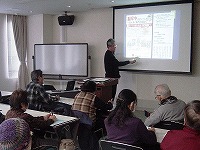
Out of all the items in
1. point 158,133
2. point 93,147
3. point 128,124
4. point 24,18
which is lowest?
point 93,147

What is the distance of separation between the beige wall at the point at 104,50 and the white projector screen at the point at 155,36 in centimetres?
19

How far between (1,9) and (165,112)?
5939 mm

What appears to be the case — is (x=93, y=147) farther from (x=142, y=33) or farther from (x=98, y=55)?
(x=98, y=55)

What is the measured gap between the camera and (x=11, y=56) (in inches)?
332

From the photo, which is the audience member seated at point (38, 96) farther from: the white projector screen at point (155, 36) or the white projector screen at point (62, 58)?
the white projector screen at point (62, 58)

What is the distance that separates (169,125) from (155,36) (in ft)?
11.9

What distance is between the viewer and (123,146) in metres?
2.20

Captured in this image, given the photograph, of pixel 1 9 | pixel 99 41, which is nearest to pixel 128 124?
pixel 99 41

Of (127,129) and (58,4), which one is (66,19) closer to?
(58,4)

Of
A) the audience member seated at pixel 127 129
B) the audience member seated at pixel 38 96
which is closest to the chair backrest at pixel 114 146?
the audience member seated at pixel 127 129

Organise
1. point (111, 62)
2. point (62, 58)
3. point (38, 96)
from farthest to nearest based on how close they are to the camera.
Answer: point (62, 58)
point (111, 62)
point (38, 96)

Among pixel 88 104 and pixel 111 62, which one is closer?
pixel 88 104

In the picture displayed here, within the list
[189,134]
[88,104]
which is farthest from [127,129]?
[88,104]

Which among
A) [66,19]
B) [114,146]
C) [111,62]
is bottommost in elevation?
[114,146]
